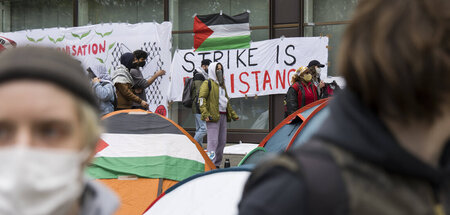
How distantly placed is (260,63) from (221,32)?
1151 millimetres

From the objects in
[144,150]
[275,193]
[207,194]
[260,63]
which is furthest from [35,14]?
[275,193]

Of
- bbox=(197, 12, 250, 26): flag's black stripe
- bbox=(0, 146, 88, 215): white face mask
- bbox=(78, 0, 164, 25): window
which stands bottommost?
bbox=(0, 146, 88, 215): white face mask

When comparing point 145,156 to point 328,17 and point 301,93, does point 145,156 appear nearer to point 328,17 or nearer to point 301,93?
point 301,93

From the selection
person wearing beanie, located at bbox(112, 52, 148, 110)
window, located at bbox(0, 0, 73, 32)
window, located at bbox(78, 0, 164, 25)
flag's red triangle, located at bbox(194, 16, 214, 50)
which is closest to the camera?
person wearing beanie, located at bbox(112, 52, 148, 110)

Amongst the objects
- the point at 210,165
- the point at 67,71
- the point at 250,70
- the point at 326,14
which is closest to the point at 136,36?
the point at 250,70

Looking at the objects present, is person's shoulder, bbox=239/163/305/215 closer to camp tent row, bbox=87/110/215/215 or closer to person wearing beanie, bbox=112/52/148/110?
camp tent row, bbox=87/110/215/215

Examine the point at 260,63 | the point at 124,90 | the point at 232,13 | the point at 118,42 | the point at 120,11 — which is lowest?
the point at 124,90

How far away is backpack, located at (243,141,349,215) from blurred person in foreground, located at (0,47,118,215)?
1.59 ft

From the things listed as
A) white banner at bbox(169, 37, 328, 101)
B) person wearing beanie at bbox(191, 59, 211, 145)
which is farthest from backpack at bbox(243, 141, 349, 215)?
white banner at bbox(169, 37, 328, 101)

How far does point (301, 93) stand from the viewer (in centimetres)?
748

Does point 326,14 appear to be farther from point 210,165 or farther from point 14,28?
point 14,28

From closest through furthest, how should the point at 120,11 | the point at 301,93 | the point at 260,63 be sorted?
the point at 301,93 < the point at 260,63 < the point at 120,11

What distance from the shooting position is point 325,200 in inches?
41.8

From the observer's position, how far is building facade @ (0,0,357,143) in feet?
36.7
